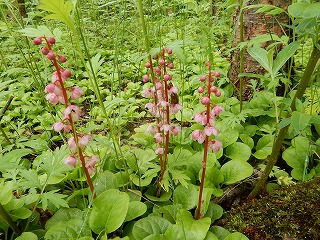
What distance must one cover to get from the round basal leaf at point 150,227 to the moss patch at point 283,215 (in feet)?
1.05

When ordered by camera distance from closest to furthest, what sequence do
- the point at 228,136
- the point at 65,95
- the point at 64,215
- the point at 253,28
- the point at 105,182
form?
the point at 65,95
the point at 64,215
the point at 105,182
the point at 228,136
the point at 253,28

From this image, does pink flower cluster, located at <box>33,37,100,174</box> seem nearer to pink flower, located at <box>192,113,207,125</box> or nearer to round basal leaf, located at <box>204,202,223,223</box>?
pink flower, located at <box>192,113,207,125</box>

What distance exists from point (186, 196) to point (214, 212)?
0.53 feet

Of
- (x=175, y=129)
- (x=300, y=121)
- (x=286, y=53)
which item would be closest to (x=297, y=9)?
(x=286, y=53)

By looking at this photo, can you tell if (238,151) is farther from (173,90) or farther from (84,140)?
(84,140)

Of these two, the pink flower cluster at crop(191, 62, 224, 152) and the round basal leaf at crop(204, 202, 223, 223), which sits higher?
the pink flower cluster at crop(191, 62, 224, 152)

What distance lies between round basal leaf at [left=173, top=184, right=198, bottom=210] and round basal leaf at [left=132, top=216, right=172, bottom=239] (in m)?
0.17

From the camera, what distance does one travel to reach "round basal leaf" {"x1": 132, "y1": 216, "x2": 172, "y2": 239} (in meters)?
1.33

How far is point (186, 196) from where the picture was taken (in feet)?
5.01

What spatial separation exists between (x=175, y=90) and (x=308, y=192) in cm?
84

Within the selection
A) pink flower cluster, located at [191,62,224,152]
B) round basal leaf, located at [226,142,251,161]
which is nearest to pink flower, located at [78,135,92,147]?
pink flower cluster, located at [191,62,224,152]

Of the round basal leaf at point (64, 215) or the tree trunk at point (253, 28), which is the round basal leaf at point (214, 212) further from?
the tree trunk at point (253, 28)

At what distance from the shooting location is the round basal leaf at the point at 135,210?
4.65 feet

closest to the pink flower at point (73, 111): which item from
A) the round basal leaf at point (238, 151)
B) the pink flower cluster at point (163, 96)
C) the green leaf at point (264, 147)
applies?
the pink flower cluster at point (163, 96)
